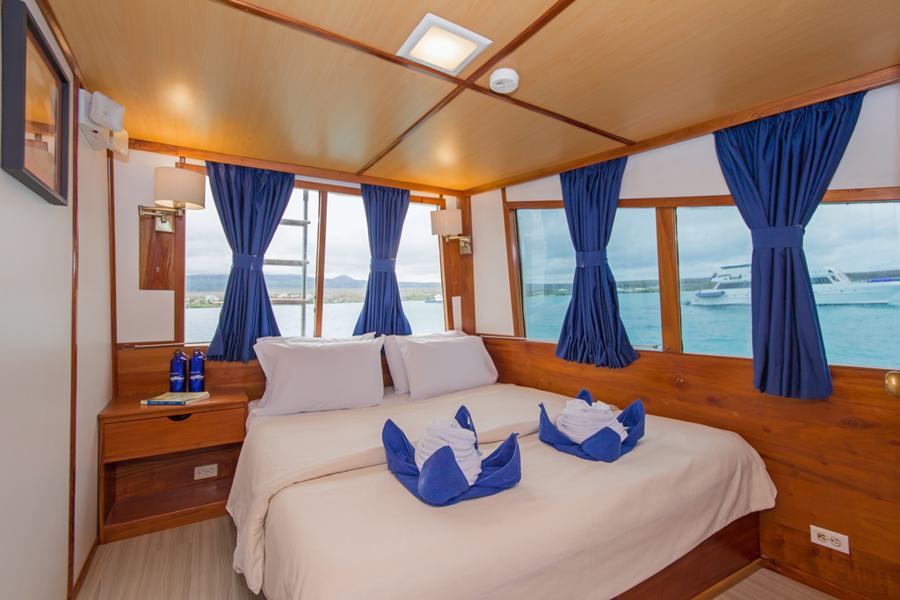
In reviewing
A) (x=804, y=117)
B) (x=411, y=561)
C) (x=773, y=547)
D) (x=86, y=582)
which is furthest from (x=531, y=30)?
(x=86, y=582)

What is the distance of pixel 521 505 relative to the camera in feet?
4.33

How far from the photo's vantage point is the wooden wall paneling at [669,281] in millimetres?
2461

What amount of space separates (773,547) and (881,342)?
1074mm

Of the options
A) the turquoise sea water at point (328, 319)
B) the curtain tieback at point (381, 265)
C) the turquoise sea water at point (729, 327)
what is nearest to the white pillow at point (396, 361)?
the turquoise sea water at point (328, 319)

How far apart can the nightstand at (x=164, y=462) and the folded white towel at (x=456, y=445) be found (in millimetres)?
1436

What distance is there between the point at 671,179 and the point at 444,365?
6.10ft

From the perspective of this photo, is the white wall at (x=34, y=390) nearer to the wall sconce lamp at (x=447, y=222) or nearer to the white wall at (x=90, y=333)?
the white wall at (x=90, y=333)

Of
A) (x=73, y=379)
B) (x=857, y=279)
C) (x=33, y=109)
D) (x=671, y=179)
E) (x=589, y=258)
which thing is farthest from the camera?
(x=589, y=258)

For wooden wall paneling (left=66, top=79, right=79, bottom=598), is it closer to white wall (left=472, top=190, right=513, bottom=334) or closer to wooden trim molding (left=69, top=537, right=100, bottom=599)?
wooden trim molding (left=69, top=537, right=100, bottom=599)

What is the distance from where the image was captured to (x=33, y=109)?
1169mm

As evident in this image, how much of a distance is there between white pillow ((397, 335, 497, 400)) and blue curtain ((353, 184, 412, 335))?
348mm

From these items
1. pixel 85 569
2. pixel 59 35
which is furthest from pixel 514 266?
pixel 85 569

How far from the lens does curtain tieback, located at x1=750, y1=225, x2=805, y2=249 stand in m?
1.90

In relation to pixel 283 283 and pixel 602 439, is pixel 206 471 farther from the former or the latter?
pixel 602 439
